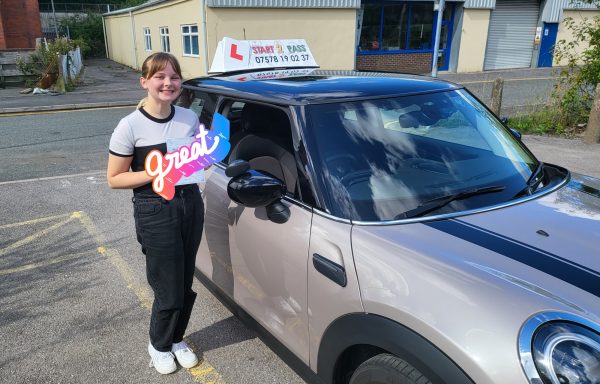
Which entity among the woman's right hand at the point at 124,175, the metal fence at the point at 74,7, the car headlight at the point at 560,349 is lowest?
the car headlight at the point at 560,349

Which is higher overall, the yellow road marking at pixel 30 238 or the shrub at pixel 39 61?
the shrub at pixel 39 61

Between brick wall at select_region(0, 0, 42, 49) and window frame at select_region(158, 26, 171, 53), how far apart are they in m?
10.5

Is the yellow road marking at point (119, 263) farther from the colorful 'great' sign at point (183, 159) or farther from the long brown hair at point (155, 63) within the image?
the long brown hair at point (155, 63)

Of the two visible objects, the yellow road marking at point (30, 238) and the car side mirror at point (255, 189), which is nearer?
the car side mirror at point (255, 189)

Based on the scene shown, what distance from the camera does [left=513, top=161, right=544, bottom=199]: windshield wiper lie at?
7.77 ft

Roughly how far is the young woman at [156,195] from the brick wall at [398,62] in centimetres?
2022

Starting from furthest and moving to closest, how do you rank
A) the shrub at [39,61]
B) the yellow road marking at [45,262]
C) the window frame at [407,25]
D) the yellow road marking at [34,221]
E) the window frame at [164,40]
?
1. the window frame at [164,40]
2. the window frame at [407,25]
3. the shrub at [39,61]
4. the yellow road marking at [34,221]
5. the yellow road marking at [45,262]

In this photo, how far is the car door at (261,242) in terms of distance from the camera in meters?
2.24

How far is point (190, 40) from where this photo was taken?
1898 cm

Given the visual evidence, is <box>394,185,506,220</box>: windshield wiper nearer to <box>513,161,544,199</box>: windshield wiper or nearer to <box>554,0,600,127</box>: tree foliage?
<box>513,161,544,199</box>: windshield wiper

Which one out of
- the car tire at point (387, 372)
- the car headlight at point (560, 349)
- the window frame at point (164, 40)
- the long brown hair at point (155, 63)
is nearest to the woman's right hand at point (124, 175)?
the long brown hair at point (155, 63)

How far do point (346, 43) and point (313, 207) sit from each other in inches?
763

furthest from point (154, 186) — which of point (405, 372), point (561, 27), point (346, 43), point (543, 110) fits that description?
point (561, 27)

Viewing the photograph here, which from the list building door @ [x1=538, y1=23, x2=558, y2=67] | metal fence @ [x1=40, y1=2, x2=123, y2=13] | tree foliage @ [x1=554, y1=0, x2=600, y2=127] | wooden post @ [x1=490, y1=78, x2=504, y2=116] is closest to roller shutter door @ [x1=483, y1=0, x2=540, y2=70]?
building door @ [x1=538, y1=23, x2=558, y2=67]
